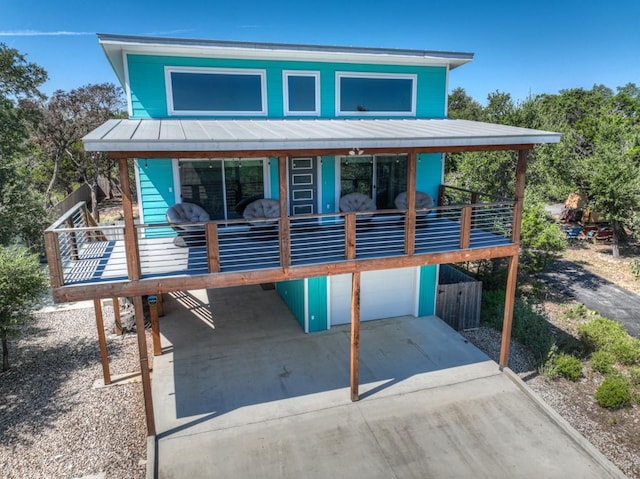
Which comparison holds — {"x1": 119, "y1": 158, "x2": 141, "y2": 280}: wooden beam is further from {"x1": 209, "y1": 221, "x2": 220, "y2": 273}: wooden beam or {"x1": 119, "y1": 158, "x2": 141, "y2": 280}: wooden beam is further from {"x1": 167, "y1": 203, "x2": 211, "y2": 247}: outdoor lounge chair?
{"x1": 167, "y1": 203, "x2": 211, "y2": 247}: outdoor lounge chair

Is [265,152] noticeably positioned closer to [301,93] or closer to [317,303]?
[301,93]

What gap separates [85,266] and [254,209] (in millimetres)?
3852

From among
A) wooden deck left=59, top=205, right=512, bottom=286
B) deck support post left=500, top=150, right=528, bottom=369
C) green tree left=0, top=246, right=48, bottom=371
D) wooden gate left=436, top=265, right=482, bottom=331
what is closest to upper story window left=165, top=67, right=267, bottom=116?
wooden deck left=59, top=205, right=512, bottom=286

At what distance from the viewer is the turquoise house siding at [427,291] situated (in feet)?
40.9

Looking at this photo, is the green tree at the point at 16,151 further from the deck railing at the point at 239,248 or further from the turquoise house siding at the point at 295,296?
the turquoise house siding at the point at 295,296

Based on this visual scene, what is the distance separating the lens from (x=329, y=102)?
1112cm

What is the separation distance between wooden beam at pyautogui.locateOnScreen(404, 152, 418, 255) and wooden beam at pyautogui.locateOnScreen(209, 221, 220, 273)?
146 inches

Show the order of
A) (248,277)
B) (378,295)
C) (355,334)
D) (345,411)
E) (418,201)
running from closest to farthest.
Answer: (248,277) → (345,411) → (355,334) → (418,201) → (378,295)

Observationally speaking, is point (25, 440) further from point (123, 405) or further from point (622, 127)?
point (622, 127)

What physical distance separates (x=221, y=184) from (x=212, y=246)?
3.21m

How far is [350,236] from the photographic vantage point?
8133 millimetres

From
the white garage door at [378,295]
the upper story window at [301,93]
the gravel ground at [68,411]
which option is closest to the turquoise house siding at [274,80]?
the upper story window at [301,93]

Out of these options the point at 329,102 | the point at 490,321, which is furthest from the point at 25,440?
the point at 490,321

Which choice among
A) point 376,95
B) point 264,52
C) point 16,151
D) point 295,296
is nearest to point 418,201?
point 376,95
